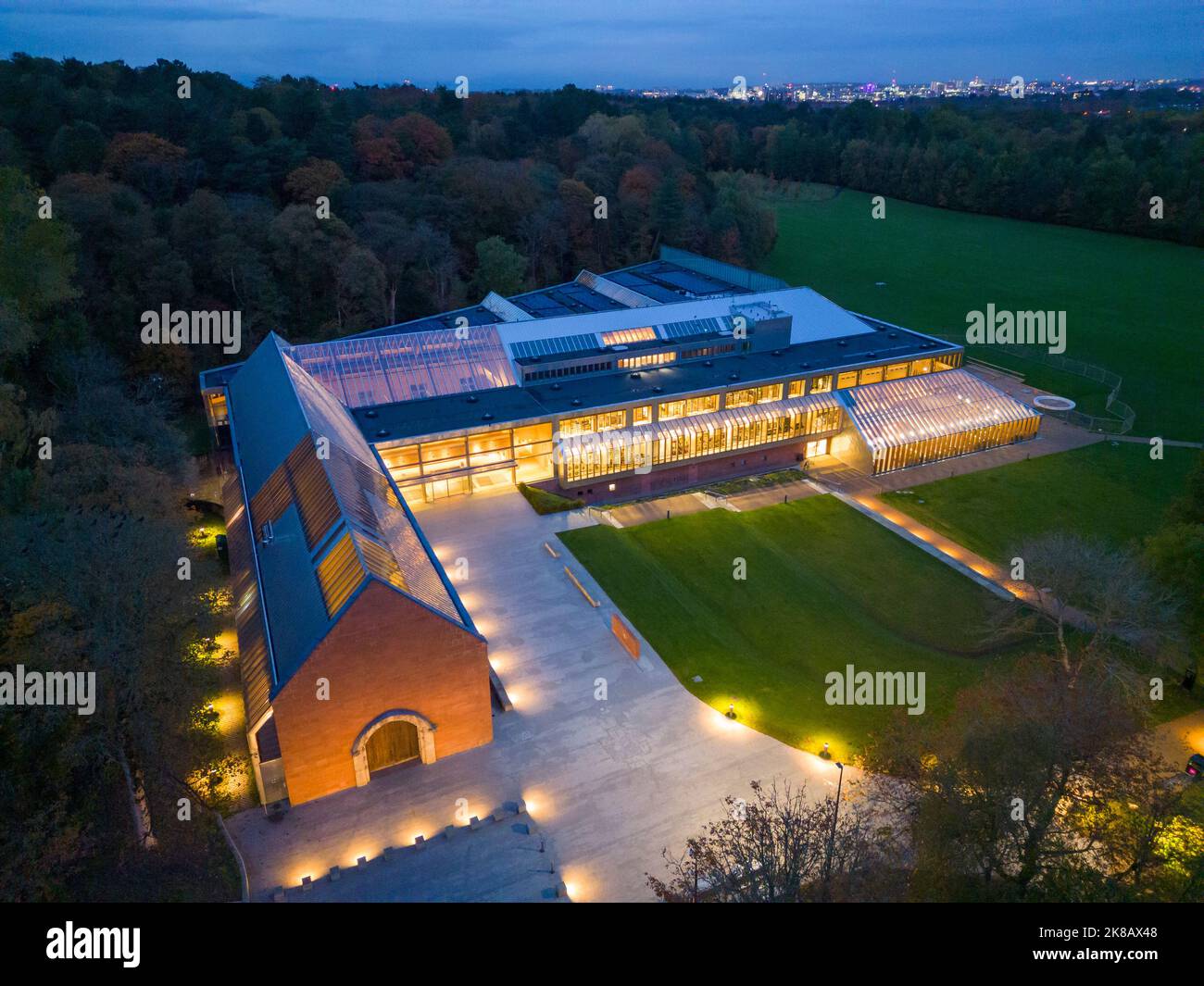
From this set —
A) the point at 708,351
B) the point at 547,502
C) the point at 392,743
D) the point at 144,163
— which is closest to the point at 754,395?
the point at 708,351

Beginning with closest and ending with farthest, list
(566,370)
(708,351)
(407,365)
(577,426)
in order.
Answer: (577,426) → (407,365) → (566,370) → (708,351)

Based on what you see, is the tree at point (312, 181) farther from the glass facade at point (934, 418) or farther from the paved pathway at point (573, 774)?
the paved pathway at point (573, 774)

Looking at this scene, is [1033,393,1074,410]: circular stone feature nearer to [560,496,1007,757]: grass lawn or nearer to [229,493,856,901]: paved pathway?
[560,496,1007,757]: grass lawn

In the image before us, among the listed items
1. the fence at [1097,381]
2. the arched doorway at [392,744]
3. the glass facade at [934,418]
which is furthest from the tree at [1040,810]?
the fence at [1097,381]

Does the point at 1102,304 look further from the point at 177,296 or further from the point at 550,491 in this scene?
the point at 177,296

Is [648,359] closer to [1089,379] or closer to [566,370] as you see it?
[566,370]

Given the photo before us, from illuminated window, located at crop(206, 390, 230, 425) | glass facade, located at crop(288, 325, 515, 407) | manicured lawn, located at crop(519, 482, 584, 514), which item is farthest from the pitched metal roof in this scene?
manicured lawn, located at crop(519, 482, 584, 514)
